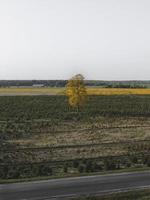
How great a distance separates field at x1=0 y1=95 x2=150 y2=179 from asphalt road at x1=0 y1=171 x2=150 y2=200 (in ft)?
9.37

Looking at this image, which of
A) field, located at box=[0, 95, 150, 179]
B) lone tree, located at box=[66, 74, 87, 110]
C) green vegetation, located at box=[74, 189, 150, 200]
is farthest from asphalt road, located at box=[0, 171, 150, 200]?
lone tree, located at box=[66, 74, 87, 110]

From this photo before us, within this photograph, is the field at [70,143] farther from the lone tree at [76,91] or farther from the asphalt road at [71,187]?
the lone tree at [76,91]

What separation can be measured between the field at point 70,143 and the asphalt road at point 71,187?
2.86 meters

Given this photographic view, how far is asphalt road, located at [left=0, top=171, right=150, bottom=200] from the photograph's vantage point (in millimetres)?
19453

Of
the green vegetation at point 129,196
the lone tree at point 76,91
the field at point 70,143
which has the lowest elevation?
the field at point 70,143

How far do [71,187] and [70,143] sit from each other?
62.9 feet

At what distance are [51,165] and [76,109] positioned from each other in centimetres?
5191

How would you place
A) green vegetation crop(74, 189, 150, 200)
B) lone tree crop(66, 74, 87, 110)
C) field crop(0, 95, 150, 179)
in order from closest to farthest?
green vegetation crop(74, 189, 150, 200), field crop(0, 95, 150, 179), lone tree crop(66, 74, 87, 110)

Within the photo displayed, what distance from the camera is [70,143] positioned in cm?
4003

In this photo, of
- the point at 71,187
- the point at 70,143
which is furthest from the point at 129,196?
the point at 70,143

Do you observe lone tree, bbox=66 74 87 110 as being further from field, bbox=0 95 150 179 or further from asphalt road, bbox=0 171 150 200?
asphalt road, bbox=0 171 150 200

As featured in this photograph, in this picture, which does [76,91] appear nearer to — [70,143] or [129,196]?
[70,143]

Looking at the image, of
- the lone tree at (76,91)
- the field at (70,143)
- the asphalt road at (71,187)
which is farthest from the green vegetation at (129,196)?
the lone tree at (76,91)

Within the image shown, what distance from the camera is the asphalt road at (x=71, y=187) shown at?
19453mm
